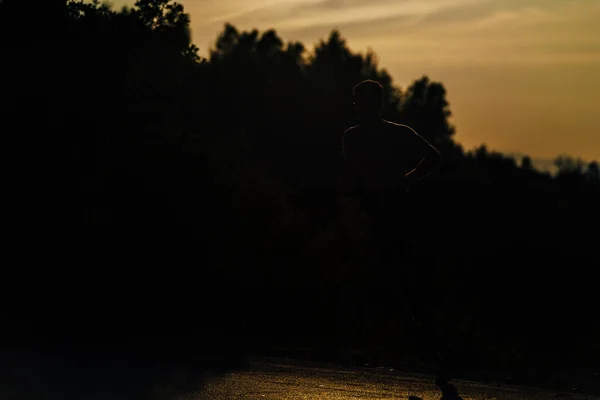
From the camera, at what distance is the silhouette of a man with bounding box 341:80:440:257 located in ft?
28.1

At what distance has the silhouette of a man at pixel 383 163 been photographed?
337 inches

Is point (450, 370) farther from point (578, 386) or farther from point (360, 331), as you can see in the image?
point (360, 331)

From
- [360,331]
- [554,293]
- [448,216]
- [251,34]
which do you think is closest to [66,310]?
[360,331]

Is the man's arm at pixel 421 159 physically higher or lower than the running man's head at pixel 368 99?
lower

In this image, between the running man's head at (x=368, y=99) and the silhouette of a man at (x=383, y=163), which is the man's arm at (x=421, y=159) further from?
the running man's head at (x=368, y=99)

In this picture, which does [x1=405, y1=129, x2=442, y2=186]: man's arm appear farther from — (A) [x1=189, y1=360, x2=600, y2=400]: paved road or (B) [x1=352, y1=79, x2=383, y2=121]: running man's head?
(A) [x1=189, y1=360, x2=600, y2=400]: paved road

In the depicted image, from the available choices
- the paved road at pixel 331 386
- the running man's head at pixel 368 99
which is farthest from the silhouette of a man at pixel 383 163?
the paved road at pixel 331 386

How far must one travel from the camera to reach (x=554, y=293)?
2766 centimetres

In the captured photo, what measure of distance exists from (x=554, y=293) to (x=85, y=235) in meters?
16.3

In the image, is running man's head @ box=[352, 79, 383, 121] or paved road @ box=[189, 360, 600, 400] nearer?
paved road @ box=[189, 360, 600, 400]

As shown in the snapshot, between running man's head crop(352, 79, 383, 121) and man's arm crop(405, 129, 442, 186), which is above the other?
running man's head crop(352, 79, 383, 121)

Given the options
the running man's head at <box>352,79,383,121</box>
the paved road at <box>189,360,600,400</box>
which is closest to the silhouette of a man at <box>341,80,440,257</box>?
the running man's head at <box>352,79,383,121</box>

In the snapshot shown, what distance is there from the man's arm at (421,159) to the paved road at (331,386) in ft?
5.49

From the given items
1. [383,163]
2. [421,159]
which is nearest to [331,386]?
[383,163]
